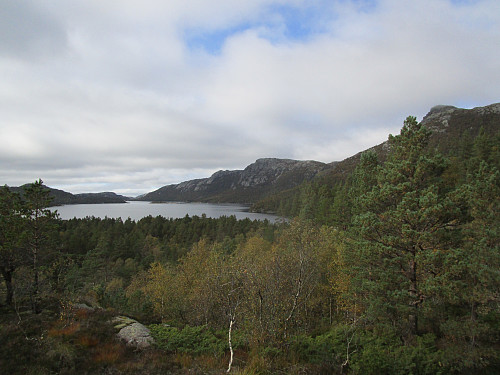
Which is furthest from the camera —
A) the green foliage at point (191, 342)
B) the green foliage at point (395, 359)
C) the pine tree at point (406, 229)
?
the pine tree at point (406, 229)

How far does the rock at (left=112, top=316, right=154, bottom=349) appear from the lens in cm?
1015

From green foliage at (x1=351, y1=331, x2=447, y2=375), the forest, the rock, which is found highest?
the forest

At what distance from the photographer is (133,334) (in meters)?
10.9

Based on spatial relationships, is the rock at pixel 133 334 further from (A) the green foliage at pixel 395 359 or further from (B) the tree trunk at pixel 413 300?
(B) the tree trunk at pixel 413 300

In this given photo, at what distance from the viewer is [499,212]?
37.2ft

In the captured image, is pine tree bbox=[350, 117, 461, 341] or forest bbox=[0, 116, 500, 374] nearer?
forest bbox=[0, 116, 500, 374]

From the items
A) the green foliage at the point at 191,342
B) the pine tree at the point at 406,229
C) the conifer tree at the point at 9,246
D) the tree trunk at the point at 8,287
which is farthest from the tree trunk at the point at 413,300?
the tree trunk at the point at 8,287

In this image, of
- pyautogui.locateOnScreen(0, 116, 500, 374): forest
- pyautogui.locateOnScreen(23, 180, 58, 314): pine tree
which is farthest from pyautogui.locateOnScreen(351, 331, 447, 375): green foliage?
pyautogui.locateOnScreen(23, 180, 58, 314): pine tree

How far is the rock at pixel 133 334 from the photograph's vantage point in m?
10.1

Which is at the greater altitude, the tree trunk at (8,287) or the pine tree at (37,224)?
the pine tree at (37,224)

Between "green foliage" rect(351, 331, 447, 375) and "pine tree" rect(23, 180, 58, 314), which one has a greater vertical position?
"pine tree" rect(23, 180, 58, 314)

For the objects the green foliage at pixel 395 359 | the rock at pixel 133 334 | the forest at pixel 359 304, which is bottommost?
the green foliage at pixel 395 359

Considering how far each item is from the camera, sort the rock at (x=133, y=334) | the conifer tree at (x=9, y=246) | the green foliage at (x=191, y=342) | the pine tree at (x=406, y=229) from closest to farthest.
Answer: the green foliage at (x=191, y=342), the rock at (x=133, y=334), the pine tree at (x=406, y=229), the conifer tree at (x=9, y=246)

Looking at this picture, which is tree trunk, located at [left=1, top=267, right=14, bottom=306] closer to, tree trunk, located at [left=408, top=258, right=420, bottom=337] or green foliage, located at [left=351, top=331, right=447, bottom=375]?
green foliage, located at [left=351, top=331, right=447, bottom=375]
